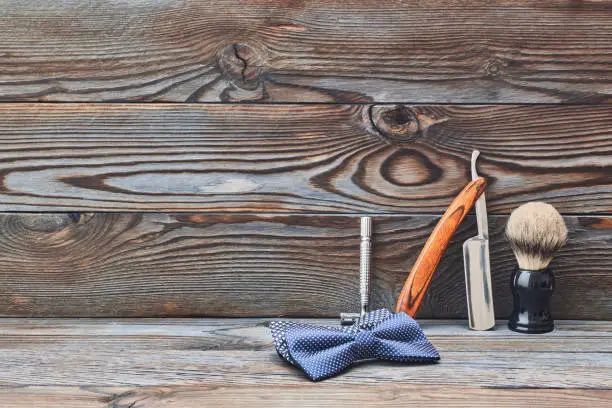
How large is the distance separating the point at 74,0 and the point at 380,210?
0.59m

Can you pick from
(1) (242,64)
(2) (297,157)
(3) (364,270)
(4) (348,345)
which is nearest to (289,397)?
(4) (348,345)

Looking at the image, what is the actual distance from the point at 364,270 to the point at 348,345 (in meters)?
0.21

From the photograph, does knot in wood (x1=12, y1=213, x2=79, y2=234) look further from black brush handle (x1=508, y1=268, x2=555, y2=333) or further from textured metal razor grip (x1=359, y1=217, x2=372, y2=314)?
black brush handle (x1=508, y1=268, x2=555, y2=333)

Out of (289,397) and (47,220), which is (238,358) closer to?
→ (289,397)

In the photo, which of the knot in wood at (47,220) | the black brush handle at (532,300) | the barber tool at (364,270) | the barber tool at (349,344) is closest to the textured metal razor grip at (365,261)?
the barber tool at (364,270)

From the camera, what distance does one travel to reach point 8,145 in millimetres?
1131

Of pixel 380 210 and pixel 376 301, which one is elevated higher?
pixel 380 210

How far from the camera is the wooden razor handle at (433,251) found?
1.02 metres

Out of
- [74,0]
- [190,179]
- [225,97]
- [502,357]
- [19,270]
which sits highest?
[74,0]

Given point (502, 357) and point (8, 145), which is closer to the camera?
point (502, 357)

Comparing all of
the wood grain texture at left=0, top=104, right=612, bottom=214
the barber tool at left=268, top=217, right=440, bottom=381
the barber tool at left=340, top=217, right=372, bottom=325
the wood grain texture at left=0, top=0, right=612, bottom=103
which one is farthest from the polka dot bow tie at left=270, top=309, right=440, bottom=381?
the wood grain texture at left=0, top=0, right=612, bottom=103

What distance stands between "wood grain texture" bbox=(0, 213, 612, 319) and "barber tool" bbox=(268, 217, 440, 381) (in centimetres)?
19

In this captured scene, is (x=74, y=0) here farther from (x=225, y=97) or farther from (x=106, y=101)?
(x=225, y=97)

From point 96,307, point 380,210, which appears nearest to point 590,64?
point 380,210
